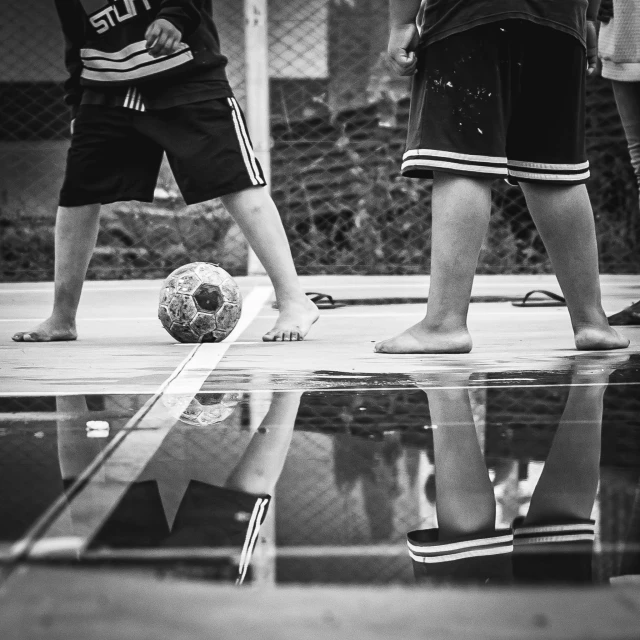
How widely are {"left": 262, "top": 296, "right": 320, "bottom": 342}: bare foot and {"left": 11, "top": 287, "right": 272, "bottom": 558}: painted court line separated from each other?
729 millimetres

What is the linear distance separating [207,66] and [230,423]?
163cm

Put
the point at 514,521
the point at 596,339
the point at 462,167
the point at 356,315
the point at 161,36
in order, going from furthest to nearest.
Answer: the point at 356,315 < the point at 161,36 < the point at 596,339 < the point at 462,167 < the point at 514,521

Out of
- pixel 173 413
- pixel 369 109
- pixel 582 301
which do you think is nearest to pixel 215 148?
pixel 582 301

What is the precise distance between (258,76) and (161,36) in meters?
2.99

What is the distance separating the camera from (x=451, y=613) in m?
0.71

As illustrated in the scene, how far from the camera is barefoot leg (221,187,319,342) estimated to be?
9.29 ft

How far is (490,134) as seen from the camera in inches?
89.0

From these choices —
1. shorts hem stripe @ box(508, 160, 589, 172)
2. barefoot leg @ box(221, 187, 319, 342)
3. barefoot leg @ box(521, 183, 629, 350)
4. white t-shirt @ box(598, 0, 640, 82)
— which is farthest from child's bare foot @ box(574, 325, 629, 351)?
white t-shirt @ box(598, 0, 640, 82)

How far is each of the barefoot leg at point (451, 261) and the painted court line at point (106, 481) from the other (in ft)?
1.93

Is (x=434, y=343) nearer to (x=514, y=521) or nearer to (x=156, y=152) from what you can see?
(x=156, y=152)

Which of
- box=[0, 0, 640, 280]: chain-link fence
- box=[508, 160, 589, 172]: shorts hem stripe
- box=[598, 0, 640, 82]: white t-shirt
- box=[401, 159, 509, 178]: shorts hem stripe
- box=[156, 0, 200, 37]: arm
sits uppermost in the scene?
box=[156, 0, 200, 37]: arm

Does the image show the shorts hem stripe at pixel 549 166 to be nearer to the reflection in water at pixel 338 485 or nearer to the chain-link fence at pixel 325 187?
the reflection in water at pixel 338 485

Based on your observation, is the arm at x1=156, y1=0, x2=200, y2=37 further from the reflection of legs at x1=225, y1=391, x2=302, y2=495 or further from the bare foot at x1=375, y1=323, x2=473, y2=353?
the reflection of legs at x1=225, y1=391, x2=302, y2=495

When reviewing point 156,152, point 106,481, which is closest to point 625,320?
point 156,152
